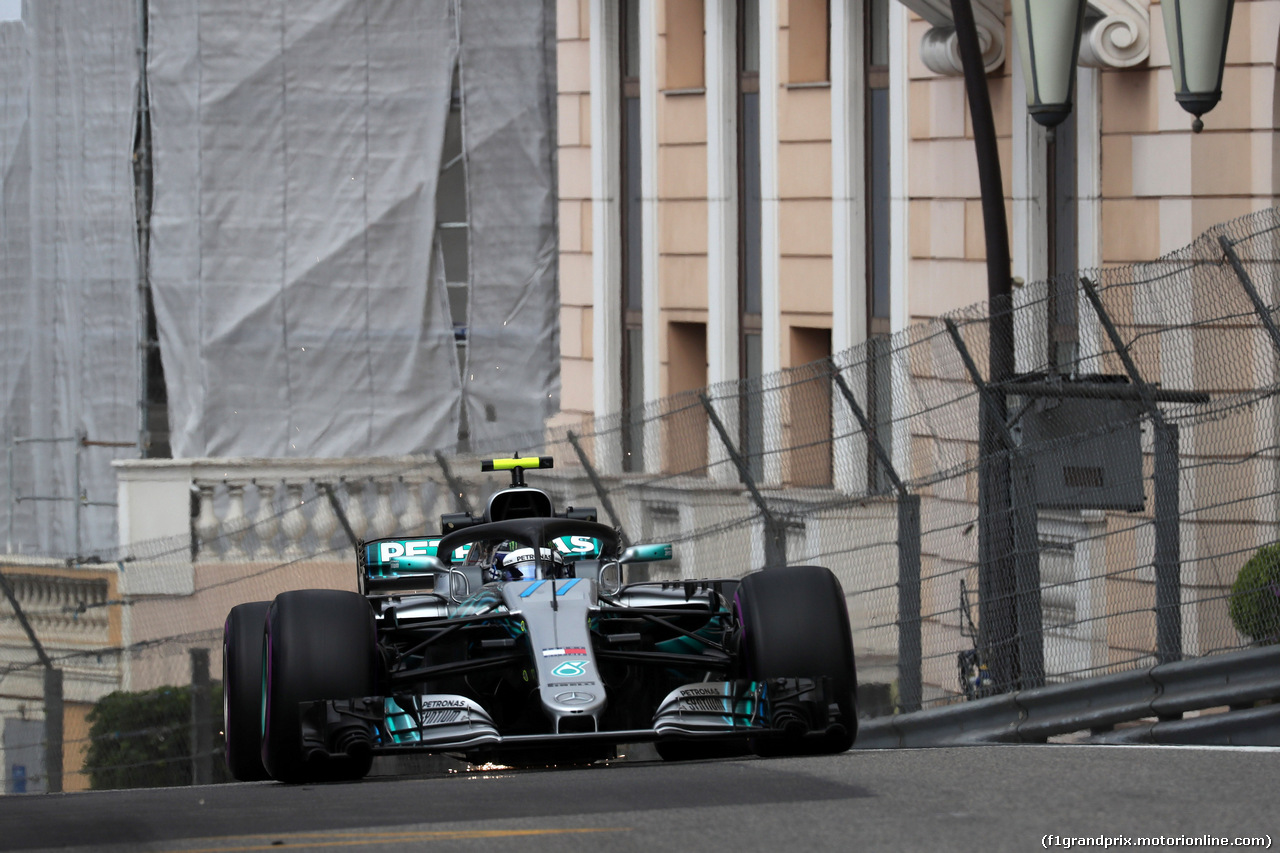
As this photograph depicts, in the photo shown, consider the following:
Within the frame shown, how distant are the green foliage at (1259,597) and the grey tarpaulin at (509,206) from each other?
1371 cm

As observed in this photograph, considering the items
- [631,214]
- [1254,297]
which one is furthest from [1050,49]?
[631,214]

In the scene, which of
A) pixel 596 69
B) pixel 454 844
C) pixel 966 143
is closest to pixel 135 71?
pixel 596 69

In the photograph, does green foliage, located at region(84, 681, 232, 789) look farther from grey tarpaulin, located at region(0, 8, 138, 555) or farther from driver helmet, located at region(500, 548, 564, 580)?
grey tarpaulin, located at region(0, 8, 138, 555)

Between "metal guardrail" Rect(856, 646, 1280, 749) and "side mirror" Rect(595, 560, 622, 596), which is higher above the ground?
"side mirror" Rect(595, 560, 622, 596)

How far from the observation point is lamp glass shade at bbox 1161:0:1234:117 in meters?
12.2

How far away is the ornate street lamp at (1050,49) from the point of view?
12602mm

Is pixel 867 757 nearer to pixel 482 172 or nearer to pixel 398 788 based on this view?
pixel 398 788

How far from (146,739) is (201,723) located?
1.31ft

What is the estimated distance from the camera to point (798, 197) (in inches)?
803

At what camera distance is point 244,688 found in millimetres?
9438

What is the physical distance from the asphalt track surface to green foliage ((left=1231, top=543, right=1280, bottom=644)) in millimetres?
1170

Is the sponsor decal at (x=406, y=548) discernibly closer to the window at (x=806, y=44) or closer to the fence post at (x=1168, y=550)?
the fence post at (x=1168, y=550)

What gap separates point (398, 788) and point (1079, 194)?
382 inches

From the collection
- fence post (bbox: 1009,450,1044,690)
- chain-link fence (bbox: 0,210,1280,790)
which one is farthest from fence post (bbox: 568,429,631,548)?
fence post (bbox: 1009,450,1044,690)
